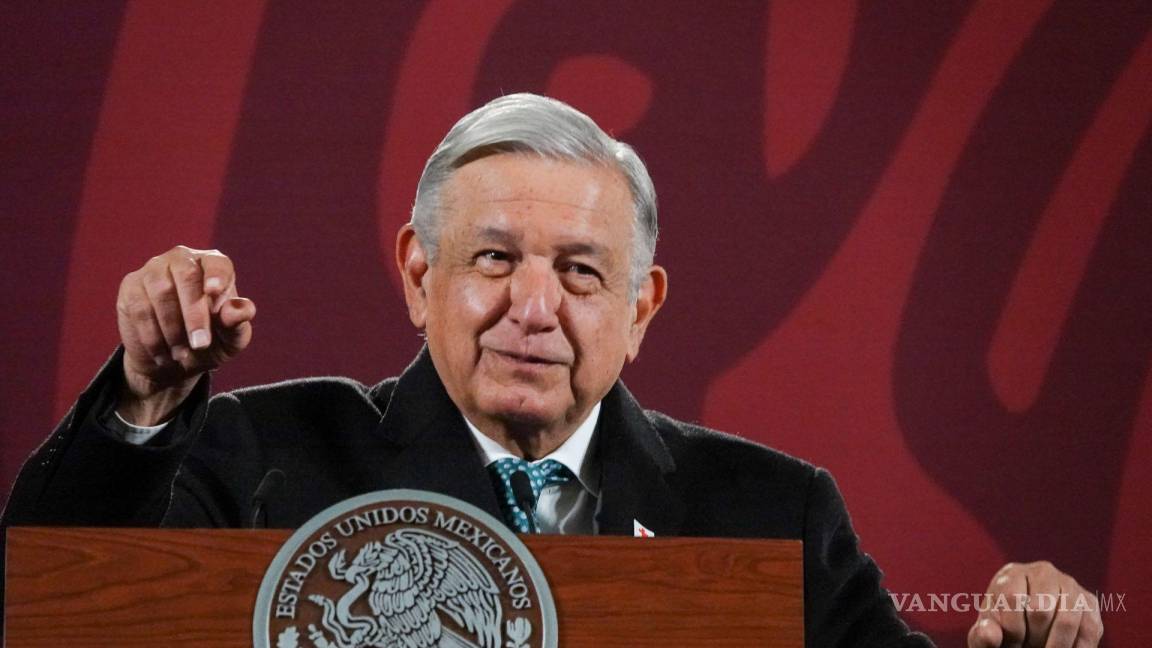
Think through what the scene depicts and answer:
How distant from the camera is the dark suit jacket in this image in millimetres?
1818

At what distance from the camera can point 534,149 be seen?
72.3 inches

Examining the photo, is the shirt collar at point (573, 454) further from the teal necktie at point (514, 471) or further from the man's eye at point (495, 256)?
the man's eye at point (495, 256)

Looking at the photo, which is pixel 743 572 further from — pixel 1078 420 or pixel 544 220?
pixel 1078 420

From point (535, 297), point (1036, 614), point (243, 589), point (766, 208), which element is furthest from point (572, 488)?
point (766, 208)

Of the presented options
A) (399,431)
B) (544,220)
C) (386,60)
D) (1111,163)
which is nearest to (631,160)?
(544,220)

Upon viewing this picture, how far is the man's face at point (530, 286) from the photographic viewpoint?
71.2 inches

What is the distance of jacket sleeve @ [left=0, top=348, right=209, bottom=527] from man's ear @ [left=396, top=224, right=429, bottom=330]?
0.48 metres

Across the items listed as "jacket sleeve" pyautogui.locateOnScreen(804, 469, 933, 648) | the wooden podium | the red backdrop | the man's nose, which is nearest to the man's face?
the man's nose

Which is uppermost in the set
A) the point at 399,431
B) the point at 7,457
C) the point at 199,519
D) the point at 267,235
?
the point at 267,235

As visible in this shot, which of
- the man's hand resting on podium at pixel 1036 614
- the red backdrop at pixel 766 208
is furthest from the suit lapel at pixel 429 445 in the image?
the red backdrop at pixel 766 208

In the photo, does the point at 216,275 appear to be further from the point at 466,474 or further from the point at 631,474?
the point at 631,474

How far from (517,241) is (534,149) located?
0.42 ft

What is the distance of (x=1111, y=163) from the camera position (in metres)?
3.05

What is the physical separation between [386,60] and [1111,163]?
1.61m
